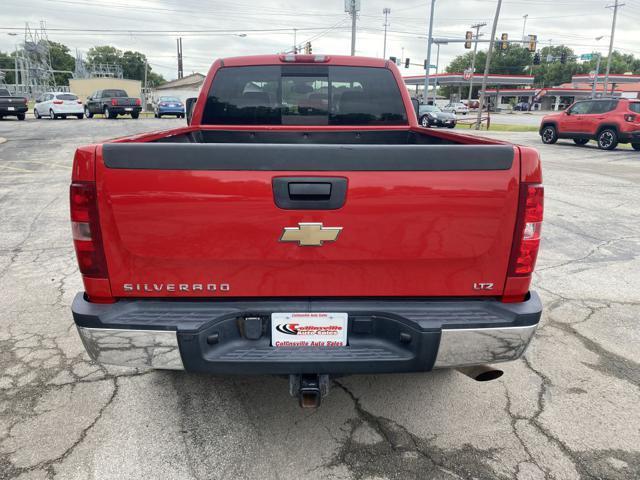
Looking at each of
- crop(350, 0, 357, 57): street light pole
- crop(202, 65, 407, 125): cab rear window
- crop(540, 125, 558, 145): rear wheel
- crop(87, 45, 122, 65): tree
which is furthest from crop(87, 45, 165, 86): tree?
crop(202, 65, 407, 125): cab rear window

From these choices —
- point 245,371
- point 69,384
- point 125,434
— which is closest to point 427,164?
point 245,371

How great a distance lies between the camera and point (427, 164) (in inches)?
83.7

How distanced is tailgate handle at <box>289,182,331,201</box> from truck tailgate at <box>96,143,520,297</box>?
→ 0.04 metres

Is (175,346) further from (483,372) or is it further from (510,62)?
(510,62)

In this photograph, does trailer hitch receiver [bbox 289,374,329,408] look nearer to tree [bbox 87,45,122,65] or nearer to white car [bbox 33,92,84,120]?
white car [bbox 33,92,84,120]

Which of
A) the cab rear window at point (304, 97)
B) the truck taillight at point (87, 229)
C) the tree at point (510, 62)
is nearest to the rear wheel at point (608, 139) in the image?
the cab rear window at point (304, 97)

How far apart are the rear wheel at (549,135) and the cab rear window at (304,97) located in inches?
721

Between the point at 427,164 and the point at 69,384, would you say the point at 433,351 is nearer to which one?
the point at 427,164

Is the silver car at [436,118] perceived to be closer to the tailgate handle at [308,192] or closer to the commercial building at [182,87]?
the tailgate handle at [308,192]

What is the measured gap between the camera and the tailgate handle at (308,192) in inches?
83.2

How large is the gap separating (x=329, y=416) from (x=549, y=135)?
20.7 m

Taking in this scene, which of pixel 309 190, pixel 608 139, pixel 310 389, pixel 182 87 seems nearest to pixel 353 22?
pixel 608 139

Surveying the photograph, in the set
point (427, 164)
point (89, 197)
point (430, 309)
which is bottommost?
point (430, 309)

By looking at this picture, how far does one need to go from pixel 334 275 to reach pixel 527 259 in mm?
898
